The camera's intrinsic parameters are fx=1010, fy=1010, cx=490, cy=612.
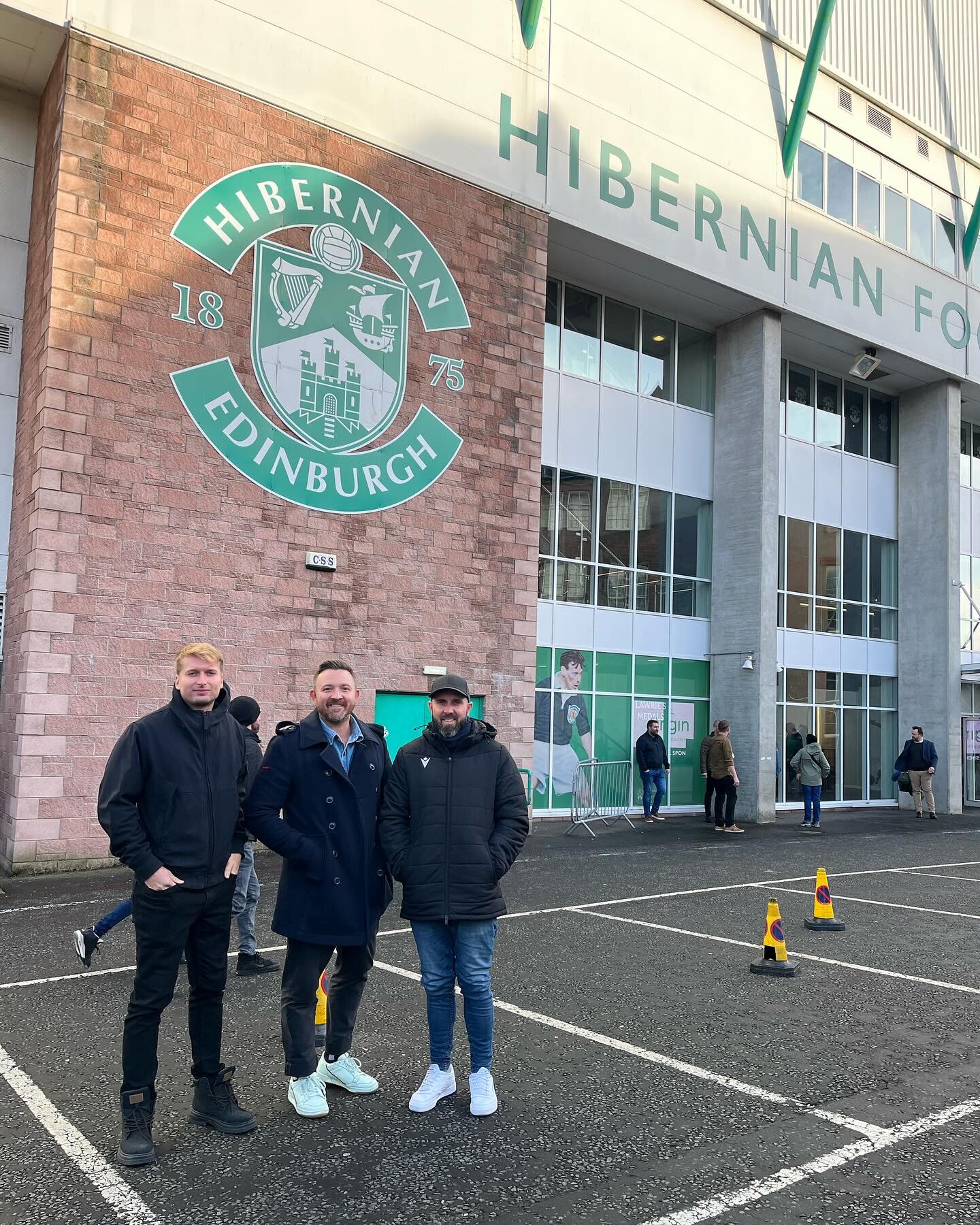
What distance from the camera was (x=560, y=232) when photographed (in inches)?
682

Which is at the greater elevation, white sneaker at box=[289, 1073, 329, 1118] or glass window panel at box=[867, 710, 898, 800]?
glass window panel at box=[867, 710, 898, 800]

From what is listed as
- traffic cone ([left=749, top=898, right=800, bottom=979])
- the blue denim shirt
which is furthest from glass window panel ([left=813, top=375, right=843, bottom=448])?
the blue denim shirt

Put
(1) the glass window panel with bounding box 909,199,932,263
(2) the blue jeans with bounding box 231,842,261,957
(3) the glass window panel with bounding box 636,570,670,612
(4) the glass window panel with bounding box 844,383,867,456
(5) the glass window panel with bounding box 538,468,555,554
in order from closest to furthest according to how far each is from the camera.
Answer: (2) the blue jeans with bounding box 231,842,261,957 → (5) the glass window panel with bounding box 538,468,555,554 → (3) the glass window panel with bounding box 636,570,670,612 → (1) the glass window panel with bounding box 909,199,932,263 → (4) the glass window panel with bounding box 844,383,867,456

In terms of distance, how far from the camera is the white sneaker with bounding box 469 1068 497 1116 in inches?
170

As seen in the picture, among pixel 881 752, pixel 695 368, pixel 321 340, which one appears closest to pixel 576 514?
pixel 695 368

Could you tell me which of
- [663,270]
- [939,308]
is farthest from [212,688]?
[939,308]

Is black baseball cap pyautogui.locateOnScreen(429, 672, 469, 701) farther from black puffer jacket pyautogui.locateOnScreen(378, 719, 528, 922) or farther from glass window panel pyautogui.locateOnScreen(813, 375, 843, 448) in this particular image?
glass window panel pyautogui.locateOnScreen(813, 375, 843, 448)

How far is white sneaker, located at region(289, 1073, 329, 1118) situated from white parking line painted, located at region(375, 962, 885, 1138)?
1665 mm

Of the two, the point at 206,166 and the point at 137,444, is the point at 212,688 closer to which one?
the point at 137,444

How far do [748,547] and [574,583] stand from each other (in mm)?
3964

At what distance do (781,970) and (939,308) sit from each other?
2150 cm

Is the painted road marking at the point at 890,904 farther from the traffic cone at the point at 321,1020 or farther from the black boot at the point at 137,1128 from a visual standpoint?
the black boot at the point at 137,1128

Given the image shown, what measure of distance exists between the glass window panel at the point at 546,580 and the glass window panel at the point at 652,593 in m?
2.23

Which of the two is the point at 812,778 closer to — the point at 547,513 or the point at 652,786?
the point at 652,786
